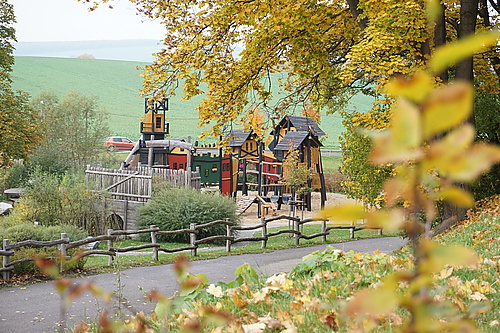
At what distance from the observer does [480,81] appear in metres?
13.1

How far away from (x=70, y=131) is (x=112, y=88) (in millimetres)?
46434

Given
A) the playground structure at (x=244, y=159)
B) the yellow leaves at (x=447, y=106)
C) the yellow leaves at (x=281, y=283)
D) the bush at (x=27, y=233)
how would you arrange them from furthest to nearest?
the playground structure at (x=244, y=159) < the bush at (x=27, y=233) < the yellow leaves at (x=281, y=283) < the yellow leaves at (x=447, y=106)

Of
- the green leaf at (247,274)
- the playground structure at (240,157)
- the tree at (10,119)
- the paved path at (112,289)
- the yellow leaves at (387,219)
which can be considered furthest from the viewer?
the playground structure at (240,157)

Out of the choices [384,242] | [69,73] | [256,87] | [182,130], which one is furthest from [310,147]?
[69,73]

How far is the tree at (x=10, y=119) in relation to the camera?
2192 cm

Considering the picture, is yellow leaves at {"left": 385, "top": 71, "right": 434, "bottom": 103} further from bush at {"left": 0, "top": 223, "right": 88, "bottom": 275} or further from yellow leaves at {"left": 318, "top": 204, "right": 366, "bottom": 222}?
bush at {"left": 0, "top": 223, "right": 88, "bottom": 275}

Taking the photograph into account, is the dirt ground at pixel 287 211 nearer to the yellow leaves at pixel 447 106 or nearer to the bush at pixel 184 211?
the bush at pixel 184 211

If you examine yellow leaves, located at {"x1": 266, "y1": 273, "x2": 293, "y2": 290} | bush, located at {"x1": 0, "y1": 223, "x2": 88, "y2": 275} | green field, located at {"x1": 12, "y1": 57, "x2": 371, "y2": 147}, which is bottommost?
bush, located at {"x1": 0, "y1": 223, "x2": 88, "y2": 275}

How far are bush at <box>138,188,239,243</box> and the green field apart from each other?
148 ft

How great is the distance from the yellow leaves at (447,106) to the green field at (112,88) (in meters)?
62.0

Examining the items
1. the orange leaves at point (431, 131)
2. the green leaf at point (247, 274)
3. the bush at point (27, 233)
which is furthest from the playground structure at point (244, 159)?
the orange leaves at point (431, 131)

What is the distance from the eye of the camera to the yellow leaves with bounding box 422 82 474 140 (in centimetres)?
46

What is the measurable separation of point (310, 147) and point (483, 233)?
18.9m

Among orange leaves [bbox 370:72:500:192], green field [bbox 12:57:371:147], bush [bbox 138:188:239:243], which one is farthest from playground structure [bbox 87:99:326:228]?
green field [bbox 12:57:371:147]
